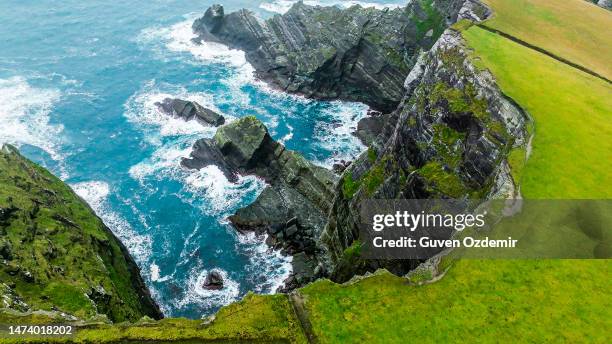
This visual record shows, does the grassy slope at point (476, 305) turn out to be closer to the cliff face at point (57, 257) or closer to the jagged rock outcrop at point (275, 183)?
the cliff face at point (57, 257)

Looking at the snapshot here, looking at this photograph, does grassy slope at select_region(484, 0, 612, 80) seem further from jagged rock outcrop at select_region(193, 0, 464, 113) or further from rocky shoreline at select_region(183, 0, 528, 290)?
jagged rock outcrop at select_region(193, 0, 464, 113)

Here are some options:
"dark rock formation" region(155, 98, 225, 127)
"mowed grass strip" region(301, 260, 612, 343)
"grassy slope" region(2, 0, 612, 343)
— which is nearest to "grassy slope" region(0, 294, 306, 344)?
"grassy slope" region(2, 0, 612, 343)

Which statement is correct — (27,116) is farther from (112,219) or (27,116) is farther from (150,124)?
(112,219)

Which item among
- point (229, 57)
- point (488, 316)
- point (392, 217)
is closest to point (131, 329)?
point (488, 316)

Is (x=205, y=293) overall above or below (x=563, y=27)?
below

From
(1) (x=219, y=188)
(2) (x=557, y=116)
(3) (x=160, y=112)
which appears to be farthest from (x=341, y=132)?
(2) (x=557, y=116)

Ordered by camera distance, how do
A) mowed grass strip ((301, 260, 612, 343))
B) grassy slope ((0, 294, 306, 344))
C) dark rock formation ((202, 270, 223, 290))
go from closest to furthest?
mowed grass strip ((301, 260, 612, 343)) < grassy slope ((0, 294, 306, 344)) < dark rock formation ((202, 270, 223, 290))

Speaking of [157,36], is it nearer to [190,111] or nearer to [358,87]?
[190,111]

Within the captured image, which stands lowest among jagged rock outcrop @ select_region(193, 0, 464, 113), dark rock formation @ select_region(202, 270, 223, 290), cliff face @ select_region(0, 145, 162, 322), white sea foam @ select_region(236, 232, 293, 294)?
dark rock formation @ select_region(202, 270, 223, 290)
